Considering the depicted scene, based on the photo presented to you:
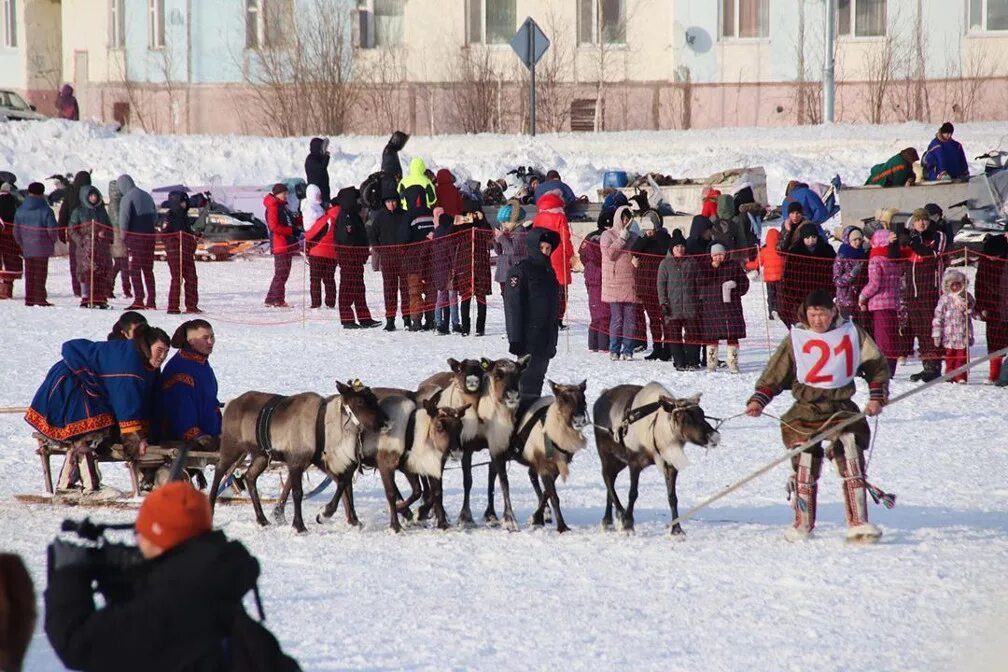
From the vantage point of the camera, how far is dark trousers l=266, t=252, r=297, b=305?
19266mm

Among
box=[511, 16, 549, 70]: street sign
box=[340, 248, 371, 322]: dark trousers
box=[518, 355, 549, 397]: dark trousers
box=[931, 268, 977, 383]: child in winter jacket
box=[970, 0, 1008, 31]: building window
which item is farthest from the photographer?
box=[970, 0, 1008, 31]: building window

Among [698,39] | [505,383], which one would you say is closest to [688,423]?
[505,383]

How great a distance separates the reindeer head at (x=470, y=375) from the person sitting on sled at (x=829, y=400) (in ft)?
5.14

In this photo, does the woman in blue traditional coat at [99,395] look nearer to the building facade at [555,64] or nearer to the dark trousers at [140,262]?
the dark trousers at [140,262]

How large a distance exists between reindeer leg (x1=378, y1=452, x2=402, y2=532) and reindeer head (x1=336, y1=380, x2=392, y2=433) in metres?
0.18

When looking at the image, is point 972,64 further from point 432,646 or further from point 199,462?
point 432,646

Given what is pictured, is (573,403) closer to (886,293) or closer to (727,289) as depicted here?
(727,289)

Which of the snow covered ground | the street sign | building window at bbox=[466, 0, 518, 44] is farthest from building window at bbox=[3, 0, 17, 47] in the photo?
the snow covered ground

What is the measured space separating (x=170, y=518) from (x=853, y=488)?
18.2ft

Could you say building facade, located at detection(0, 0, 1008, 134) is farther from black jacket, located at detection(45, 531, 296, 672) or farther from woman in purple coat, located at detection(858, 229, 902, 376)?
black jacket, located at detection(45, 531, 296, 672)

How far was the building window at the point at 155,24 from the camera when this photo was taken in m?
38.8

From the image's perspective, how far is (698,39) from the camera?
35969 mm

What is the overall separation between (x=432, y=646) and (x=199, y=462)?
3.29 meters

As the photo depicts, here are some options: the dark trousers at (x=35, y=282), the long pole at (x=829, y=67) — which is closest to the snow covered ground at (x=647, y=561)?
the dark trousers at (x=35, y=282)
